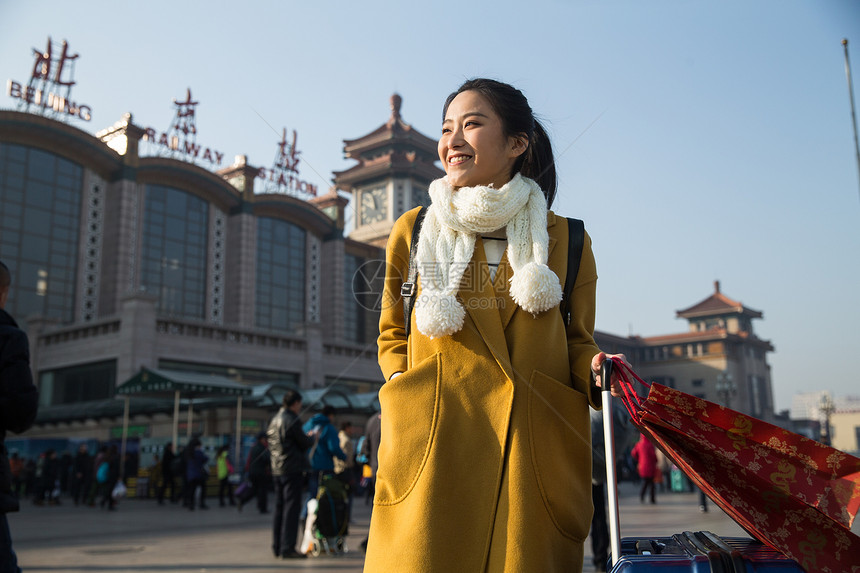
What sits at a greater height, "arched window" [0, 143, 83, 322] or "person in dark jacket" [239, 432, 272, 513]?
"arched window" [0, 143, 83, 322]

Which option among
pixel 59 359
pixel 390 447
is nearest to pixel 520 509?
pixel 390 447

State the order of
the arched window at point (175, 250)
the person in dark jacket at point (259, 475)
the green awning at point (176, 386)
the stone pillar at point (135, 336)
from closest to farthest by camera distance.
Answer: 1. the person in dark jacket at point (259, 475)
2. the green awning at point (176, 386)
3. the stone pillar at point (135, 336)
4. the arched window at point (175, 250)

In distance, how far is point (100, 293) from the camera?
118 feet

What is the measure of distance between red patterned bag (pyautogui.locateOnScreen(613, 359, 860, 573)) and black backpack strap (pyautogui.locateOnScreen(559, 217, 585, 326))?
15.2 inches

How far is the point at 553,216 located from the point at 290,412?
6459 mm

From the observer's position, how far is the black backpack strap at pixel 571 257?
2337 mm

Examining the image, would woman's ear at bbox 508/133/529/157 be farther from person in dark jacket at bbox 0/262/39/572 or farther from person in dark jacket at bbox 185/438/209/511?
person in dark jacket at bbox 185/438/209/511

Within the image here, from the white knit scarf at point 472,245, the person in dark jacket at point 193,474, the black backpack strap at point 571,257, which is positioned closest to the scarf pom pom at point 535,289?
the white knit scarf at point 472,245

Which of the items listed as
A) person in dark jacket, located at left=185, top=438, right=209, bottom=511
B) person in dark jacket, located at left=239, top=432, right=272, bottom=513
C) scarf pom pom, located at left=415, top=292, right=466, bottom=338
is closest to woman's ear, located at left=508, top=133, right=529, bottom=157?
scarf pom pom, located at left=415, top=292, right=466, bottom=338

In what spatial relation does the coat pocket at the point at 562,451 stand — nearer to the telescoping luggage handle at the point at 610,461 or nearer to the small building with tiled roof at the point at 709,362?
the telescoping luggage handle at the point at 610,461

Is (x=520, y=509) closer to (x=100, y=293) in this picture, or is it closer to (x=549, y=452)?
(x=549, y=452)

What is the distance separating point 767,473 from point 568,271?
2.73 feet

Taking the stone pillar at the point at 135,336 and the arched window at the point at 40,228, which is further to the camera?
the arched window at the point at 40,228

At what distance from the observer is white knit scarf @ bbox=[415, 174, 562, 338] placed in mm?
2160
